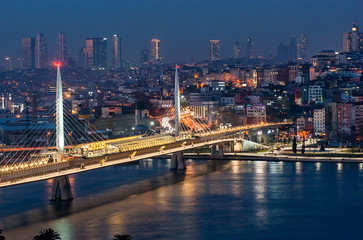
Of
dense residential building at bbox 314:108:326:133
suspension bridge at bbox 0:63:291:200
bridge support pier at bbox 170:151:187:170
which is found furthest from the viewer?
dense residential building at bbox 314:108:326:133

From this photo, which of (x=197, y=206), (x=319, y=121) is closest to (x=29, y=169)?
(x=197, y=206)

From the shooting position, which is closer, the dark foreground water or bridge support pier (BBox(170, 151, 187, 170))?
the dark foreground water

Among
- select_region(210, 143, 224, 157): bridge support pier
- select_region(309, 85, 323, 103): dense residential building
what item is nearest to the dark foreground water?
select_region(210, 143, 224, 157): bridge support pier

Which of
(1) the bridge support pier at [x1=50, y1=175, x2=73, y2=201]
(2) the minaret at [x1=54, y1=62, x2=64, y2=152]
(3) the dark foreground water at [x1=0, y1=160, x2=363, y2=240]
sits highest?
(2) the minaret at [x1=54, y1=62, x2=64, y2=152]

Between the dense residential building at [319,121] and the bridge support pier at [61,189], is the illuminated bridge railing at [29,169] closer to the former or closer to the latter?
the bridge support pier at [61,189]

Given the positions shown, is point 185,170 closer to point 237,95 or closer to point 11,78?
point 237,95

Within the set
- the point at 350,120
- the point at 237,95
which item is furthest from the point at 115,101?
the point at 350,120

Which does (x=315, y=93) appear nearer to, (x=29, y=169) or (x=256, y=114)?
(x=256, y=114)

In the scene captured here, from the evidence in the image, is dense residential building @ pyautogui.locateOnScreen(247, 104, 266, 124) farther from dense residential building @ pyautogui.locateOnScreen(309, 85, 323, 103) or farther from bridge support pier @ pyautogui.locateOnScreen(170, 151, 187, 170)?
bridge support pier @ pyautogui.locateOnScreen(170, 151, 187, 170)
